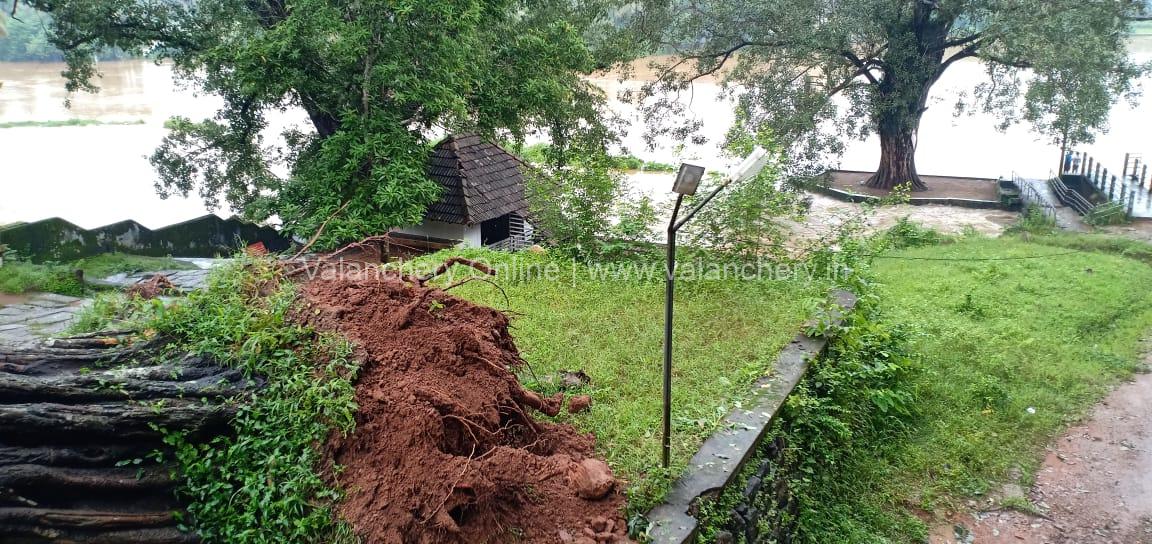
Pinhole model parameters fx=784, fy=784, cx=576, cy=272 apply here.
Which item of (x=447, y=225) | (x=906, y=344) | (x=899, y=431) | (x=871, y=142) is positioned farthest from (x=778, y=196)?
(x=871, y=142)

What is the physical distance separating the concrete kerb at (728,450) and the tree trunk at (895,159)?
51.5 feet

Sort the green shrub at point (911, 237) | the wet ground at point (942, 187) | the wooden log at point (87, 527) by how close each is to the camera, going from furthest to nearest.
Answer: the wet ground at point (942, 187)
the green shrub at point (911, 237)
the wooden log at point (87, 527)

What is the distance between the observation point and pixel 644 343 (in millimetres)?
6355

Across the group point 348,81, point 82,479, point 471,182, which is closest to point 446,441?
point 82,479

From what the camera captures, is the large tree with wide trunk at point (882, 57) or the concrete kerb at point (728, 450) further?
the large tree with wide trunk at point (882, 57)

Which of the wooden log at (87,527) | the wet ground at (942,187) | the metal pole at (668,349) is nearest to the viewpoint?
the wooden log at (87,527)

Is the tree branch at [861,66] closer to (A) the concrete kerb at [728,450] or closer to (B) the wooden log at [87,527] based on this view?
(A) the concrete kerb at [728,450]

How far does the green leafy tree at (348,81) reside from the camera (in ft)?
33.8

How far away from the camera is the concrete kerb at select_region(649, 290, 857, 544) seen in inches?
156

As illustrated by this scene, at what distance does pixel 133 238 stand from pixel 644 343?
12.0 meters

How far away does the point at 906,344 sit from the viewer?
8.15 metres

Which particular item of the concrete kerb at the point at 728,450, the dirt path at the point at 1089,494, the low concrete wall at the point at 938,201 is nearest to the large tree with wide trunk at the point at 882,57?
the low concrete wall at the point at 938,201

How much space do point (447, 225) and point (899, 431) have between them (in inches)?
359

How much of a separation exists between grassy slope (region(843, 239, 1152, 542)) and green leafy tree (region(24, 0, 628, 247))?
6.23 meters
